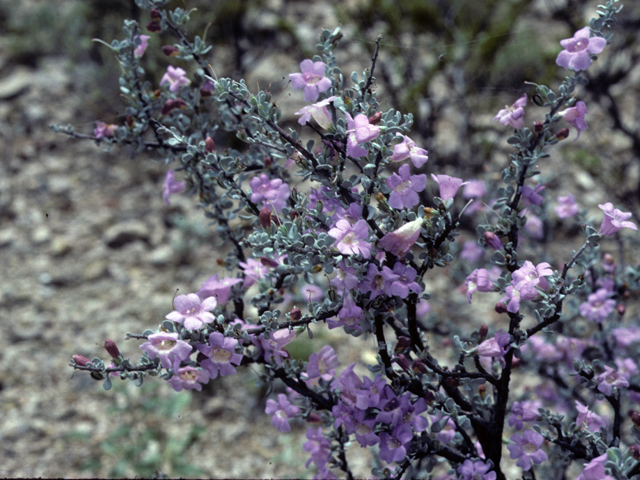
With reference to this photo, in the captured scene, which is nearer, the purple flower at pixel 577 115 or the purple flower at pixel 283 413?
the purple flower at pixel 577 115

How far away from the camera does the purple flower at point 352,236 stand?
1141 millimetres

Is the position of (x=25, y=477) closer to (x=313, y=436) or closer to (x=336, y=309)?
(x=313, y=436)

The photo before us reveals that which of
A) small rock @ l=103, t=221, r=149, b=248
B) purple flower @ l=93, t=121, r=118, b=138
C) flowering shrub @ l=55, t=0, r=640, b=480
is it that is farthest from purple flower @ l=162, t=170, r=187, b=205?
small rock @ l=103, t=221, r=149, b=248

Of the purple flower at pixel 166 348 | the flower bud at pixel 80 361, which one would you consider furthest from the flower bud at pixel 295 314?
the flower bud at pixel 80 361

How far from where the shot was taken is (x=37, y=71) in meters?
6.50

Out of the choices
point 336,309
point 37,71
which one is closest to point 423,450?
point 336,309

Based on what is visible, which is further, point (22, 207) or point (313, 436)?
point (22, 207)

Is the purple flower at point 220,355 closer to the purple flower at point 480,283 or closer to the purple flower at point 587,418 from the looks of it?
the purple flower at point 480,283

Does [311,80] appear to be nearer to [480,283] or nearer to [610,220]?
[480,283]

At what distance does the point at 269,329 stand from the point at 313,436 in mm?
520

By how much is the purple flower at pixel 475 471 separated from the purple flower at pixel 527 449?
0.08 metres

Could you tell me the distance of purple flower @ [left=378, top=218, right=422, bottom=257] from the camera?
3.86 ft

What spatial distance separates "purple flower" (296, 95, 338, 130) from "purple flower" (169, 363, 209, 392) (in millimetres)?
615

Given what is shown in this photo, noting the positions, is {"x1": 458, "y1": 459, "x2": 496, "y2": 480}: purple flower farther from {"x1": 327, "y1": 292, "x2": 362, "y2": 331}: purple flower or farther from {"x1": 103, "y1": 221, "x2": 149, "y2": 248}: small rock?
{"x1": 103, "y1": 221, "x2": 149, "y2": 248}: small rock
